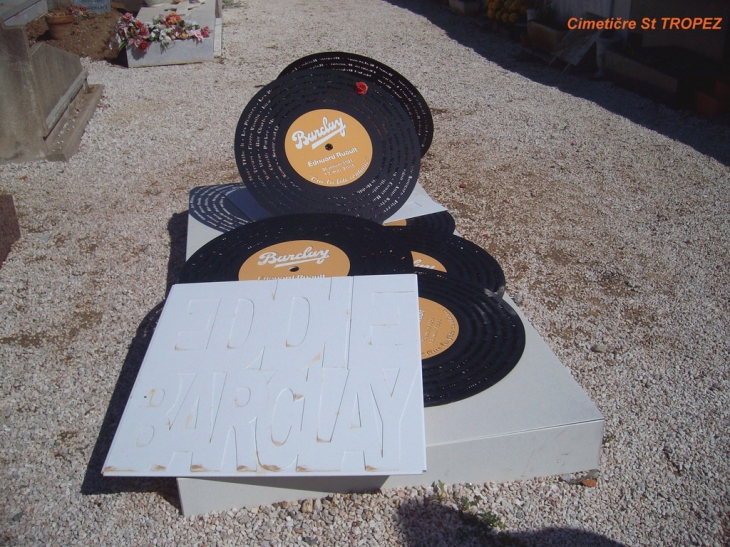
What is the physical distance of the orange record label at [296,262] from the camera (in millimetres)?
3168

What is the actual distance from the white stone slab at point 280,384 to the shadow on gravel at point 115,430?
331 mm

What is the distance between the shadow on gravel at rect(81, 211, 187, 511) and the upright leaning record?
873 millimetres

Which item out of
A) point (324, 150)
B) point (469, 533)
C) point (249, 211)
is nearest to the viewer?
point (469, 533)

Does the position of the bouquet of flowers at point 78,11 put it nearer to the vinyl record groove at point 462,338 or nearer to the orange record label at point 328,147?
the orange record label at point 328,147

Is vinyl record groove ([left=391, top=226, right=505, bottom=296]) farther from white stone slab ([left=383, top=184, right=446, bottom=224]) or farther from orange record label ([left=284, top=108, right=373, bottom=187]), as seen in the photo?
orange record label ([left=284, top=108, right=373, bottom=187])

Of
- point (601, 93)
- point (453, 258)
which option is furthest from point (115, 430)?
point (601, 93)

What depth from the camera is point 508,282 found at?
3871mm

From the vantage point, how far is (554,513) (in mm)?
2428

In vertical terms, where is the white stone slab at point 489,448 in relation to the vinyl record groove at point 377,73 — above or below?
below

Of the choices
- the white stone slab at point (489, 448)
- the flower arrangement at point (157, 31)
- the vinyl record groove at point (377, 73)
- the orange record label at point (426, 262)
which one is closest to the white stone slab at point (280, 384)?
the white stone slab at point (489, 448)

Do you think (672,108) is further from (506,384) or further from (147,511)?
(147,511)

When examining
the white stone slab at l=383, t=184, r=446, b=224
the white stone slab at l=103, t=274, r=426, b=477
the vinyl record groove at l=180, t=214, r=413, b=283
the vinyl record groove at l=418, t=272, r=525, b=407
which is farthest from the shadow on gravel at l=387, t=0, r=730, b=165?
the white stone slab at l=103, t=274, r=426, b=477

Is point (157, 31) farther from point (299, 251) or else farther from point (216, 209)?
point (299, 251)

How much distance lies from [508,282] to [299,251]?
131 cm
